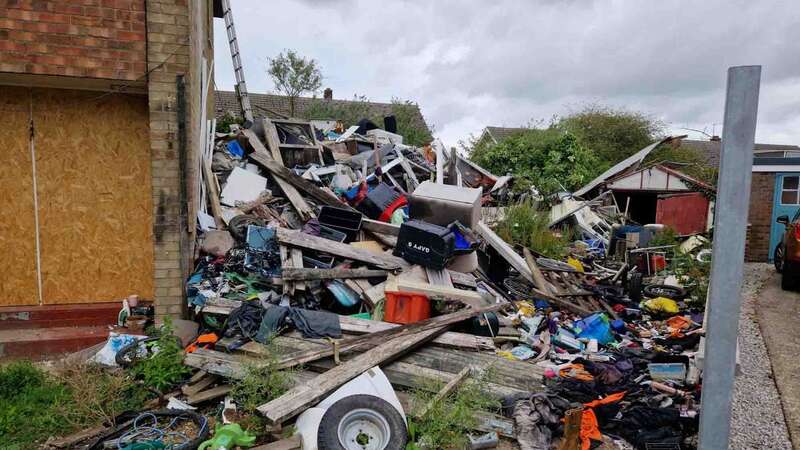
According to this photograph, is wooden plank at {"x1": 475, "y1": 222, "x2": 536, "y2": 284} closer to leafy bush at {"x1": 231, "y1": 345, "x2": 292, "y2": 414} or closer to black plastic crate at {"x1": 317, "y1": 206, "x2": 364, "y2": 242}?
black plastic crate at {"x1": 317, "y1": 206, "x2": 364, "y2": 242}

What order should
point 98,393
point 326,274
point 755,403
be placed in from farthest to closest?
point 326,274, point 755,403, point 98,393

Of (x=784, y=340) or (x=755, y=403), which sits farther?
(x=784, y=340)

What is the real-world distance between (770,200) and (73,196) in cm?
1651

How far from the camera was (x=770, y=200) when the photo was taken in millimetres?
14148

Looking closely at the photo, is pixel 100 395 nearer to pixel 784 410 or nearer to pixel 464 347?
pixel 464 347

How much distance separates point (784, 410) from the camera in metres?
4.63

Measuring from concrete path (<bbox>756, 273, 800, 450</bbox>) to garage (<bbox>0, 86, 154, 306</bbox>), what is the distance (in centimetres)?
715

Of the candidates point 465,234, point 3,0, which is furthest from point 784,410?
point 3,0

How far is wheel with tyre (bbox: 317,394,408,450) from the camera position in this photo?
150 inches

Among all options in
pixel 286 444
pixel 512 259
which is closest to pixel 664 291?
pixel 512 259

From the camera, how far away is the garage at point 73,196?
592 centimetres

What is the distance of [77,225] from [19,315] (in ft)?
4.00

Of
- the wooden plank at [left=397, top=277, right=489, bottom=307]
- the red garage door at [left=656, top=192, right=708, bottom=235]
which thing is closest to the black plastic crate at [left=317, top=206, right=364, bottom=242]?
the wooden plank at [left=397, top=277, right=489, bottom=307]

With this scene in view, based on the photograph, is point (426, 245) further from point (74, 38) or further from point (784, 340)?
point (784, 340)
